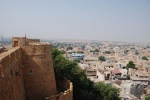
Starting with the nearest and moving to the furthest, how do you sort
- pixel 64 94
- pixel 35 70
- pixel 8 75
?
pixel 8 75 → pixel 35 70 → pixel 64 94

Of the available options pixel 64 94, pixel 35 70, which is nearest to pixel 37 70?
pixel 35 70

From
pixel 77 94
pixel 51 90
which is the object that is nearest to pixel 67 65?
pixel 77 94

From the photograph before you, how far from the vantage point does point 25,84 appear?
17.4 meters

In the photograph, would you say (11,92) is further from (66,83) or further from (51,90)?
(66,83)

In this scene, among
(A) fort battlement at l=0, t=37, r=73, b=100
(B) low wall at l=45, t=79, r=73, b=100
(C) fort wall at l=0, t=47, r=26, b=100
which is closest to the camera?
(C) fort wall at l=0, t=47, r=26, b=100

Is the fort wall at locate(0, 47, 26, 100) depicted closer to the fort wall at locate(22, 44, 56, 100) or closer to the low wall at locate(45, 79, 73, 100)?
the fort wall at locate(22, 44, 56, 100)

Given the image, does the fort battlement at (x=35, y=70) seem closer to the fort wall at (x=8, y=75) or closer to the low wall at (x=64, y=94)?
the low wall at (x=64, y=94)

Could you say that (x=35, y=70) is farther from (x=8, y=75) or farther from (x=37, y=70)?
(x=8, y=75)

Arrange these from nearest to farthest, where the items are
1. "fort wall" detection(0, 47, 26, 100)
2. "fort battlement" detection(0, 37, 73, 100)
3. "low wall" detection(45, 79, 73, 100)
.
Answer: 1. "fort wall" detection(0, 47, 26, 100)
2. "fort battlement" detection(0, 37, 73, 100)
3. "low wall" detection(45, 79, 73, 100)

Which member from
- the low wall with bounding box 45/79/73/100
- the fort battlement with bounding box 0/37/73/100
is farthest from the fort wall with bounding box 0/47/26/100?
the low wall with bounding box 45/79/73/100

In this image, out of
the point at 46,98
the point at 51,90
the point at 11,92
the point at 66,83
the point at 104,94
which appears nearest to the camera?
the point at 11,92

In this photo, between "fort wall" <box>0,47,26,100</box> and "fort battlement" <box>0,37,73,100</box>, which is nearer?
"fort wall" <box>0,47,26,100</box>

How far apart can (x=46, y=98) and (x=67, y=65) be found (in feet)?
34.7

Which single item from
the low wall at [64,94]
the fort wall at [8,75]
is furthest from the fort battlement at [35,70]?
the fort wall at [8,75]
